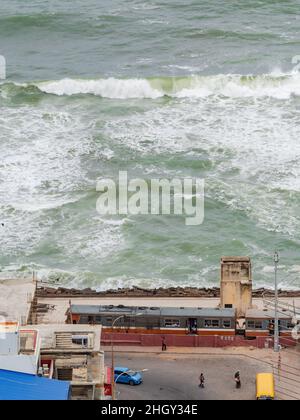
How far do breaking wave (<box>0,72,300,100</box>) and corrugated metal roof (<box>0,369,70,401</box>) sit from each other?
72.0 meters

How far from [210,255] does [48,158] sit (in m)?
23.3

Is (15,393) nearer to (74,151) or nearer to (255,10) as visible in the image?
(74,151)

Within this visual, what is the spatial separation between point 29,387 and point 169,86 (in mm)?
75698

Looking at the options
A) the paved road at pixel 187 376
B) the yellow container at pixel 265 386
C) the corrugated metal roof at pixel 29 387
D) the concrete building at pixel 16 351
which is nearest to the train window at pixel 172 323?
the paved road at pixel 187 376

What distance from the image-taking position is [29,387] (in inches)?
2295

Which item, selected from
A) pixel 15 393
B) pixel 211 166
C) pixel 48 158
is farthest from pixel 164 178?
pixel 15 393

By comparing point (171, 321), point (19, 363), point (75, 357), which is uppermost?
point (171, 321)

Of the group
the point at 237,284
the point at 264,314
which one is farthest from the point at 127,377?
the point at 237,284

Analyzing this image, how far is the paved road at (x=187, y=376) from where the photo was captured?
221 ft

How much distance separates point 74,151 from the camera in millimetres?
110250

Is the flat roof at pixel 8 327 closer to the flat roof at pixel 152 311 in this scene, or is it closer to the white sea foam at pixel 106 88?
the flat roof at pixel 152 311

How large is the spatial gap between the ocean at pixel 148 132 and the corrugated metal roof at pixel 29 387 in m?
28.1

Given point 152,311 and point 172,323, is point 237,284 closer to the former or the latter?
point 172,323

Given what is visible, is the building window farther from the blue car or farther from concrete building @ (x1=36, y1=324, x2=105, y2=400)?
the blue car
